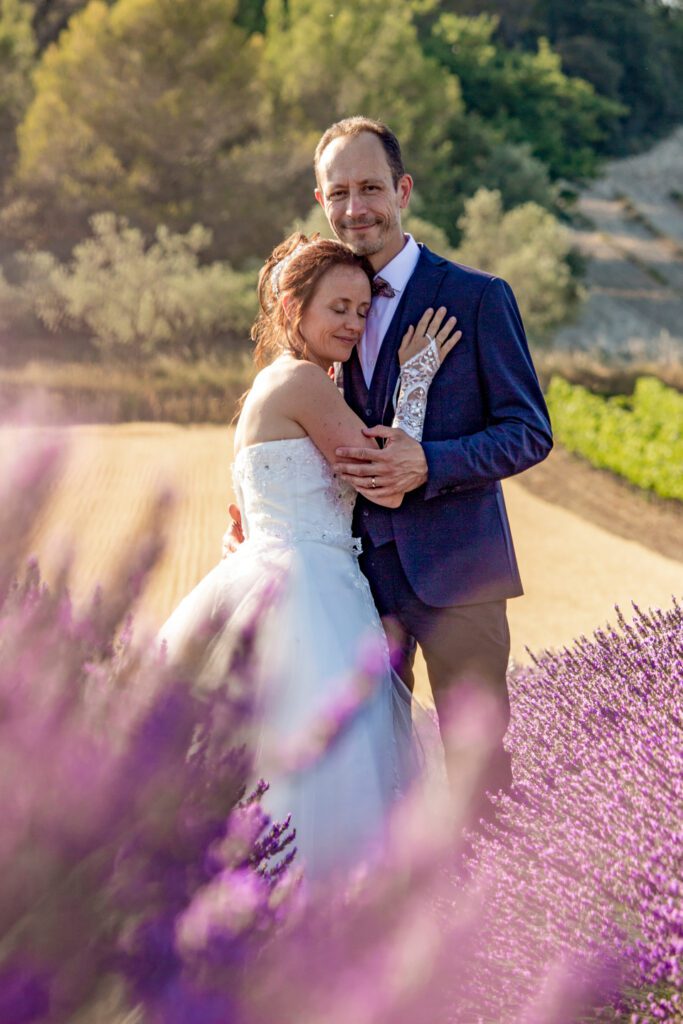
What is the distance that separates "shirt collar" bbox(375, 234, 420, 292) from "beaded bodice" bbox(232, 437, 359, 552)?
48cm

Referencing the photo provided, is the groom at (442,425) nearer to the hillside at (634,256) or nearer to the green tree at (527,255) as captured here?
the hillside at (634,256)

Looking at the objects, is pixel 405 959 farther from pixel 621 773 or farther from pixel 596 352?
pixel 596 352

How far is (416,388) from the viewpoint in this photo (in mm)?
2949

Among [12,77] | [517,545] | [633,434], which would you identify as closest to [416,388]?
[517,545]

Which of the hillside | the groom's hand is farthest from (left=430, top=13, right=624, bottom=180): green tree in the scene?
the groom's hand

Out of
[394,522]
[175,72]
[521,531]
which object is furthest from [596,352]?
[394,522]

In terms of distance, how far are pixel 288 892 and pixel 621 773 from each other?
1.10 m

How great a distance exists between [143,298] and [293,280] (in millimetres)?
19389

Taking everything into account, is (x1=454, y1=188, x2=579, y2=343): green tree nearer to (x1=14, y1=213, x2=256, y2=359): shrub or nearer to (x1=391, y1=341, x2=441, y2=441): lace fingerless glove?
(x1=14, y1=213, x2=256, y2=359): shrub

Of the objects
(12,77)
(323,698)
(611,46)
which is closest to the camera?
(323,698)

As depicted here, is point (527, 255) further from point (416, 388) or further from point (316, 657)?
point (316, 657)

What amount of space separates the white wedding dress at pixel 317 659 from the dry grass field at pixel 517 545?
3.44 meters

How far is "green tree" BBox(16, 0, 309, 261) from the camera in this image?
2680cm

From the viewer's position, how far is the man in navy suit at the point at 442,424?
9.82 ft
